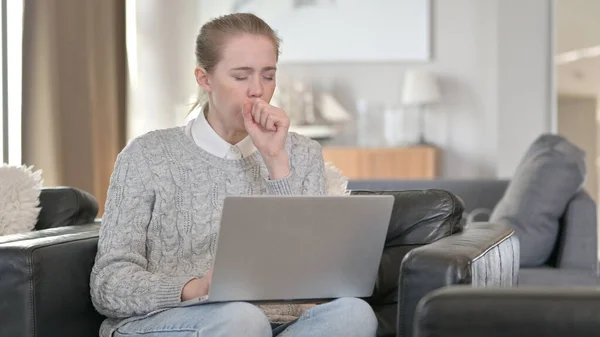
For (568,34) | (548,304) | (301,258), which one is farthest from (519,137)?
(548,304)

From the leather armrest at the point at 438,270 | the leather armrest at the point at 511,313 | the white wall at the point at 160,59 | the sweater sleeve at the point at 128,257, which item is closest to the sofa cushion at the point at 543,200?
the leather armrest at the point at 438,270

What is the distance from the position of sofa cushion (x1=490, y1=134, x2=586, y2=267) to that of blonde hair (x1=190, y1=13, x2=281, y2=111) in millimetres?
1810

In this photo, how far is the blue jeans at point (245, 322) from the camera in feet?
6.22

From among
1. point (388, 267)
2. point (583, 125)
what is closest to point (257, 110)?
point (388, 267)

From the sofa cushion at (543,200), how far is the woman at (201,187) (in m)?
1.65

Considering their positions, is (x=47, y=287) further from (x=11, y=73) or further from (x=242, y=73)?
(x=11, y=73)

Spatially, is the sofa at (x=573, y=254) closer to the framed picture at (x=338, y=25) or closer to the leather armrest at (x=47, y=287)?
the leather armrest at (x=47, y=287)

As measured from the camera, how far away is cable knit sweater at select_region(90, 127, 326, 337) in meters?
2.07

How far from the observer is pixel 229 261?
6.18ft

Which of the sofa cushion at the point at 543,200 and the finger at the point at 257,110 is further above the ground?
the finger at the point at 257,110

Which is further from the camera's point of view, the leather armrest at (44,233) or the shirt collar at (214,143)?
the shirt collar at (214,143)

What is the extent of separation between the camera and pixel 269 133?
2.25 metres

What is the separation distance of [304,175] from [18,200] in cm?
81

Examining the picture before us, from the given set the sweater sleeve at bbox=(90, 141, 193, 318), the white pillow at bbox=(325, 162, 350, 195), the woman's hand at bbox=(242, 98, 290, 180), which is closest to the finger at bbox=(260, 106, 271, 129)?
the woman's hand at bbox=(242, 98, 290, 180)
